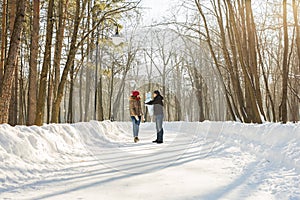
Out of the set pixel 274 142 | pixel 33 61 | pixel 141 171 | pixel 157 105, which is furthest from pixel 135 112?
pixel 141 171

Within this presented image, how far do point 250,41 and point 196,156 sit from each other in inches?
239

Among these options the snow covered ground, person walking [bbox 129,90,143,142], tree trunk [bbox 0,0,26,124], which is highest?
tree trunk [bbox 0,0,26,124]

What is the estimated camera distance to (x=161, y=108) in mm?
11312

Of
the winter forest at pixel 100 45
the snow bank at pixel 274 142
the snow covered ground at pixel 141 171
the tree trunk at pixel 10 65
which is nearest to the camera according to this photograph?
the snow covered ground at pixel 141 171

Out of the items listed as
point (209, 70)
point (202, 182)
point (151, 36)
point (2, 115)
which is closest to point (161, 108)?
point (2, 115)

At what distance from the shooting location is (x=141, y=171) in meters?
5.62

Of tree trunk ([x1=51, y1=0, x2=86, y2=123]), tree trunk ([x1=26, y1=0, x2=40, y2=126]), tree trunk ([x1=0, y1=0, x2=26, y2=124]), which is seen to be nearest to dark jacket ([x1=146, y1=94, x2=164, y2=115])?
tree trunk ([x1=51, y1=0, x2=86, y2=123])

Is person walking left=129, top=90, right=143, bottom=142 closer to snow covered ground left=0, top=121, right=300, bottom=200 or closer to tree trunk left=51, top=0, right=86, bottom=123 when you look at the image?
tree trunk left=51, top=0, right=86, bottom=123

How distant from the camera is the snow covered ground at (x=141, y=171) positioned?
404 cm

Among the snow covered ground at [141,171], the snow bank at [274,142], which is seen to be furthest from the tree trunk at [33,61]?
the snow bank at [274,142]

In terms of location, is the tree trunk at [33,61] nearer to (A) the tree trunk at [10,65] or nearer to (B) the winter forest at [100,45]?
(B) the winter forest at [100,45]

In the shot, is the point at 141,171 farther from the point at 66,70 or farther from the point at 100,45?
the point at 100,45

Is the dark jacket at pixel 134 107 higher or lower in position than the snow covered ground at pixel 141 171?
higher

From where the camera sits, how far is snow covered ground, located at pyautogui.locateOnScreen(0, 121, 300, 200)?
4.04m
